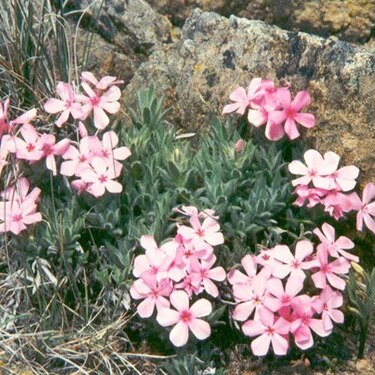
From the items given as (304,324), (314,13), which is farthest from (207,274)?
(314,13)

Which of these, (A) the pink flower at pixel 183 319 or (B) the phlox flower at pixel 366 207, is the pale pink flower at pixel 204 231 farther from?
(B) the phlox flower at pixel 366 207

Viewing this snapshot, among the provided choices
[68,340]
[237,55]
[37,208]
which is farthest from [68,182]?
[237,55]

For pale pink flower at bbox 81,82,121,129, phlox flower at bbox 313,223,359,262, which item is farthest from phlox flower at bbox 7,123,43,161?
phlox flower at bbox 313,223,359,262

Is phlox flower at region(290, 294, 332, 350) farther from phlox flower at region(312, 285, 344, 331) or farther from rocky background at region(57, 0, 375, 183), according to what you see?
rocky background at region(57, 0, 375, 183)

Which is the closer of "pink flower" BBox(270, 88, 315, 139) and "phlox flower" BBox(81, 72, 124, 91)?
"pink flower" BBox(270, 88, 315, 139)

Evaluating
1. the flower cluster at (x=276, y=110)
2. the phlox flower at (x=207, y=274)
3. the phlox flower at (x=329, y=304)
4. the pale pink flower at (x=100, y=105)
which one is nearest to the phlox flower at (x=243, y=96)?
the flower cluster at (x=276, y=110)

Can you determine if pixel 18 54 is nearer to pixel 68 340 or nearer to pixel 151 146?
pixel 151 146
